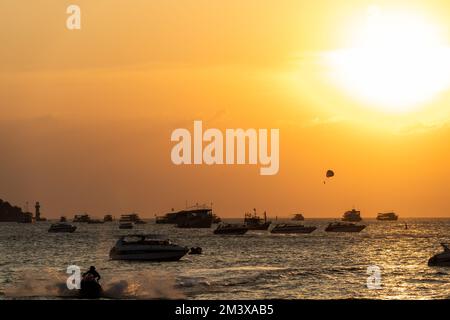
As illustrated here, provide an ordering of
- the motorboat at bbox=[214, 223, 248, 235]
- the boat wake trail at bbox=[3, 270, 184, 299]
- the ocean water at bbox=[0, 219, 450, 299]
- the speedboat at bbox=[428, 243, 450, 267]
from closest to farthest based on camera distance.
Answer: the boat wake trail at bbox=[3, 270, 184, 299], the ocean water at bbox=[0, 219, 450, 299], the speedboat at bbox=[428, 243, 450, 267], the motorboat at bbox=[214, 223, 248, 235]

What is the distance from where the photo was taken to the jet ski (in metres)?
47.6

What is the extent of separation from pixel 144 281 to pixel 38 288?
28.2 ft

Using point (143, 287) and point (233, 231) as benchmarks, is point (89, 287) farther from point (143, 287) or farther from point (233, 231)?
point (233, 231)

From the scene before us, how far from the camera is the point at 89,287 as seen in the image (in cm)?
4772

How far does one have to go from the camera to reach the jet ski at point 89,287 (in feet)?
156

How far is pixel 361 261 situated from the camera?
329 feet

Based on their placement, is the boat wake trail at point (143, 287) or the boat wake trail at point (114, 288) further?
the boat wake trail at point (143, 287)

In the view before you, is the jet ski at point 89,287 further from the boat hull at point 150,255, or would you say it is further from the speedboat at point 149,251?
the speedboat at point 149,251

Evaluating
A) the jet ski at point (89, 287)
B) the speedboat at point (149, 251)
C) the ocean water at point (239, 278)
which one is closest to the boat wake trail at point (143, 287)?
the ocean water at point (239, 278)

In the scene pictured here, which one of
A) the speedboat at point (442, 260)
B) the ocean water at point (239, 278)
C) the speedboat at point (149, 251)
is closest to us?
the ocean water at point (239, 278)

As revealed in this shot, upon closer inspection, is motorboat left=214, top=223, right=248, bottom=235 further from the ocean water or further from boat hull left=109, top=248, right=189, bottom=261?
boat hull left=109, top=248, right=189, bottom=261

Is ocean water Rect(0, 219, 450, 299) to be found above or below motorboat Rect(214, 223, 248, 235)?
below

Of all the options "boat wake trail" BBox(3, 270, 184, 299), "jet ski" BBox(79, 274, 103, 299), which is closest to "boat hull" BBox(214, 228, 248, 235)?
"boat wake trail" BBox(3, 270, 184, 299)
